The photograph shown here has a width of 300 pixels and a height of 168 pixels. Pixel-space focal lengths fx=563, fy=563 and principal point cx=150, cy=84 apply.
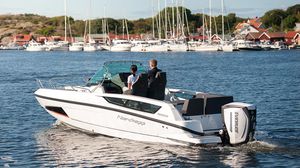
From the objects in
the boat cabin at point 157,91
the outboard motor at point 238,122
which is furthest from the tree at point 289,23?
the outboard motor at point 238,122

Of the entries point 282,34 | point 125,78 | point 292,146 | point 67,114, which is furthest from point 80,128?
point 282,34

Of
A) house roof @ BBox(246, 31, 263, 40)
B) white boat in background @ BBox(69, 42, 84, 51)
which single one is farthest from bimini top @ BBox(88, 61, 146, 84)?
house roof @ BBox(246, 31, 263, 40)

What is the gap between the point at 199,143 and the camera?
592 inches

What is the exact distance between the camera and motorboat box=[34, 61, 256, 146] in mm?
15125

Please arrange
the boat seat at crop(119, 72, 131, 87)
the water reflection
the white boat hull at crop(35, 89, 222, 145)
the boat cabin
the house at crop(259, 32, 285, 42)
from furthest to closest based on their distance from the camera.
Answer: the house at crop(259, 32, 285, 42), the boat seat at crop(119, 72, 131, 87), the boat cabin, the white boat hull at crop(35, 89, 222, 145), the water reflection

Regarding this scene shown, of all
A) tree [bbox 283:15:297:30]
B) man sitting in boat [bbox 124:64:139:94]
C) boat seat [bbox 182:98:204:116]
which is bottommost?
boat seat [bbox 182:98:204:116]

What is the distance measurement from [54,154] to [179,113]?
382 centimetres

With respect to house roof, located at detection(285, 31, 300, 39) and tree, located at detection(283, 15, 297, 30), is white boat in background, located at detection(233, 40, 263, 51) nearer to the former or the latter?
house roof, located at detection(285, 31, 300, 39)

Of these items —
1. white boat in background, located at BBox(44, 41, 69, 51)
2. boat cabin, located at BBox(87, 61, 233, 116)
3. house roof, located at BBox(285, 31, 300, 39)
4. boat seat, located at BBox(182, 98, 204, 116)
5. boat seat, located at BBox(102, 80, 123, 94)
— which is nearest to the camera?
boat seat, located at BBox(182, 98, 204, 116)

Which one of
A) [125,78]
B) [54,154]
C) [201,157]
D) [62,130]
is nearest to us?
[201,157]

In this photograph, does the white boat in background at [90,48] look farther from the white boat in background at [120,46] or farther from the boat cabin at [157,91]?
the boat cabin at [157,91]

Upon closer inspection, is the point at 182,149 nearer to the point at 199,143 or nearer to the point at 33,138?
the point at 199,143

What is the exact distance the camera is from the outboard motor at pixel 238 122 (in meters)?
14.9

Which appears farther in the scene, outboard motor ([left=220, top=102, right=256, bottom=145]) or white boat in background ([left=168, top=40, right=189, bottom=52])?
white boat in background ([left=168, top=40, right=189, bottom=52])
